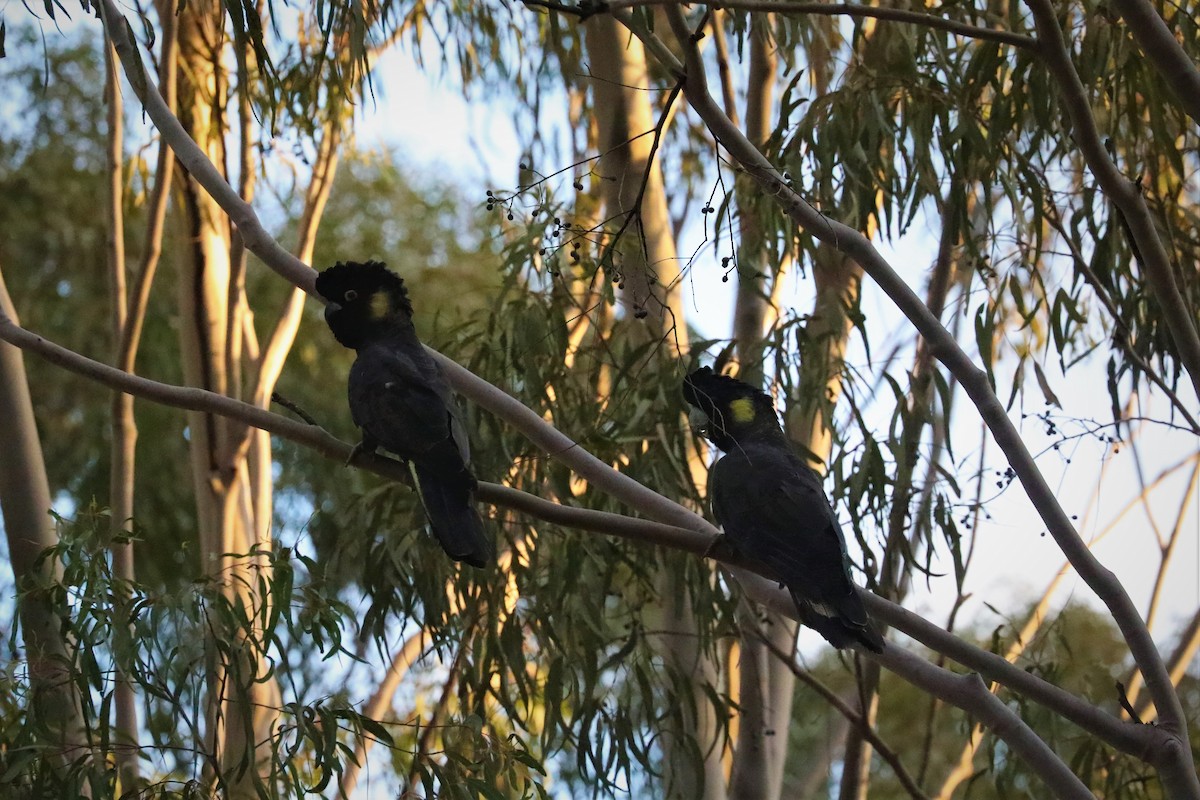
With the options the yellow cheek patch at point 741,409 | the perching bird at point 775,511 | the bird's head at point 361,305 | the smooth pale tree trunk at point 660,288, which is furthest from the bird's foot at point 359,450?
the smooth pale tree trunk at point 660,288

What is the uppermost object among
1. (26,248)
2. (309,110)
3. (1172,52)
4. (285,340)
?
(26,248)

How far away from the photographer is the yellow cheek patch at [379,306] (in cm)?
238

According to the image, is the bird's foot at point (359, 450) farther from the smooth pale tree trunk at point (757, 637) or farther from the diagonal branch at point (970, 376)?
the smooth pale tree trunk at point (757, 637)

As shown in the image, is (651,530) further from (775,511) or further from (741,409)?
(741,409)

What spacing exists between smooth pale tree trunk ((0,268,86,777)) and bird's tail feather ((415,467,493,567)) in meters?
0.96

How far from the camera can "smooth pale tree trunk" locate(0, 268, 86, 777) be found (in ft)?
8.29

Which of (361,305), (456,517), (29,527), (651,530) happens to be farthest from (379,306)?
(29,527)

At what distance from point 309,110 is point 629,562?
1579 millimetres

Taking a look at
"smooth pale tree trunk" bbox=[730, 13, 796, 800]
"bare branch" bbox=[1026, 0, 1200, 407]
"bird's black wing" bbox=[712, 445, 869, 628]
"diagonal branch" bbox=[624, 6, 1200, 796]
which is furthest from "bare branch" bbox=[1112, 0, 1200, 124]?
"smooth pale tree trunk" bbox=[730, 13, 796, 800]

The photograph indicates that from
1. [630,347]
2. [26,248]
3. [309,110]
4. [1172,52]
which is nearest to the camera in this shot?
[1172,52]

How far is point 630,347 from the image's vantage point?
318cm

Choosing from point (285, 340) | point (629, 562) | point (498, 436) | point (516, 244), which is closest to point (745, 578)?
point (629, 562)

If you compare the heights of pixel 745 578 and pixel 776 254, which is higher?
pixel 776 254

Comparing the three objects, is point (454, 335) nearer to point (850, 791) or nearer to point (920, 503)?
point (920, 503)
